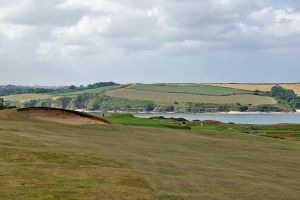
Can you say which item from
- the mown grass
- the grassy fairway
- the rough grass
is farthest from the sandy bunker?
the rough grass

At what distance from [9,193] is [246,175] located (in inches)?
534

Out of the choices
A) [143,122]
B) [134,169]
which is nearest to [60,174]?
[134,169]

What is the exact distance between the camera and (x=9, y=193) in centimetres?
1731

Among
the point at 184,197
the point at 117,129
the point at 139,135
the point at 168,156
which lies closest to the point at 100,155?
the point at 168,156

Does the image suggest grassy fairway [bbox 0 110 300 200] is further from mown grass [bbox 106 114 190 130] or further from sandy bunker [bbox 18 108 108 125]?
mown grass [bbox 106 114 190 130]

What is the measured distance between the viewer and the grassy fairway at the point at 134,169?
63.1 feet

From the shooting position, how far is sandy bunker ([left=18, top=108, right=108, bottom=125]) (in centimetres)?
5109

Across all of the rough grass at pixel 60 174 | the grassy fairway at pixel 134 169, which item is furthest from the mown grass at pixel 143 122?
the rough grass at pixel 60 174

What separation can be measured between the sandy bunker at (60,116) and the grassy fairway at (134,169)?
10.7 metres

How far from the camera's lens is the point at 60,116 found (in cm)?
5303

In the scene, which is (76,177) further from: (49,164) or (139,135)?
(139,135)

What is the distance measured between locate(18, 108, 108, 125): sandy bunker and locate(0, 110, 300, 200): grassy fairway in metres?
10.7

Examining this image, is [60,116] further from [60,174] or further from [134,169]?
[60,174]

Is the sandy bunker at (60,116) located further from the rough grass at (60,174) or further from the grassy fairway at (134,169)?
the rough grass at (60,174)
